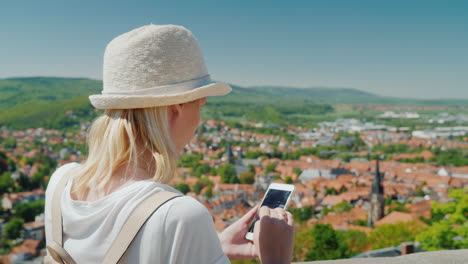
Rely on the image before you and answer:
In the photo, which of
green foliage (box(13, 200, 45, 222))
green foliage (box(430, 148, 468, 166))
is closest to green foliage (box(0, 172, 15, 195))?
green foliage (box(13, 200, 45, 222))

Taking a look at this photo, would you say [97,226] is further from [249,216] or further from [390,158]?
[390,158]

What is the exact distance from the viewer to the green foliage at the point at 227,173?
96.6 feet

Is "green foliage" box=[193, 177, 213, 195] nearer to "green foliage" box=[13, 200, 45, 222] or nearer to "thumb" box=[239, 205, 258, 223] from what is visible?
"green foliage" box=[13, 200, 45, 222]

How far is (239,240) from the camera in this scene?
2.05 feet

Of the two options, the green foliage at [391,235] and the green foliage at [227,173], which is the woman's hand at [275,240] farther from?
the green foliage at [227,173]

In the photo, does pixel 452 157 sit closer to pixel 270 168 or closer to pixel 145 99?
pixel 270 168

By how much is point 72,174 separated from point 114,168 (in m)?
0.10

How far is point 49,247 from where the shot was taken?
0.50m

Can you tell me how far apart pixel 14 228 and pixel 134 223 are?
18.2 metres

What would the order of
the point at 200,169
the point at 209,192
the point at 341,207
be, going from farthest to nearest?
1. the point at 200,169
2. the point at 209,192
3. the point at 341,207

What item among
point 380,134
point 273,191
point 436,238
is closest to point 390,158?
point 380,134

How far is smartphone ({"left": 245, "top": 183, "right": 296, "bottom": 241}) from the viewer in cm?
60

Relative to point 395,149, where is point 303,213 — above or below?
below

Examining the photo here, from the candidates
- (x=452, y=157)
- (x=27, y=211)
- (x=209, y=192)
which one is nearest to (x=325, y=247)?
(x=27, y=211)
